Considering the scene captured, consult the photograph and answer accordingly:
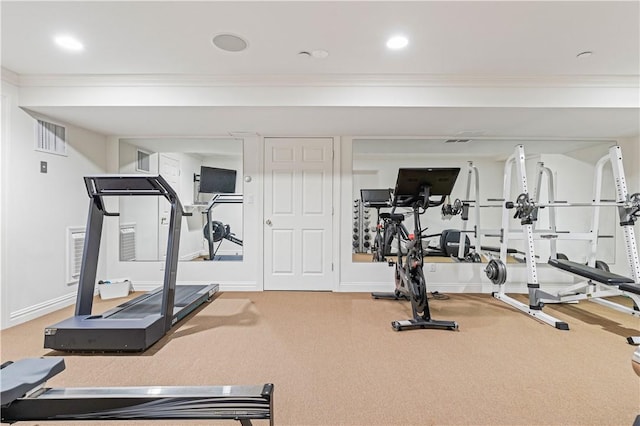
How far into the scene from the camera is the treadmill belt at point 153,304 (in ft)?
9.11

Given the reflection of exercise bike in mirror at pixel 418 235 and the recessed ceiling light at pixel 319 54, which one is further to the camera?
the reflection of exercise bike in mirror at pixel 418 235

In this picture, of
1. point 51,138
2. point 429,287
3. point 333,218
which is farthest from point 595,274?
point 51,138

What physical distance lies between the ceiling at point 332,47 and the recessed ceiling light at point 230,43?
5 cm

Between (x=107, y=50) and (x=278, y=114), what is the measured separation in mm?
1489

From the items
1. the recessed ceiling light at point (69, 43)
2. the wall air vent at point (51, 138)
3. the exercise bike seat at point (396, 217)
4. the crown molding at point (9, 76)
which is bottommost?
the exercise bike seat at point (396, 217)

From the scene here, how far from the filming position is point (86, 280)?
265 cm

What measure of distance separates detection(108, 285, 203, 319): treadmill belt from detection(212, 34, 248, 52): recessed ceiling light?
91.0 inches

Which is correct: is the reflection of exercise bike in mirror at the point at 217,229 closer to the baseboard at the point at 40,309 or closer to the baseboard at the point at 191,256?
the baseboard at the point at 191,256

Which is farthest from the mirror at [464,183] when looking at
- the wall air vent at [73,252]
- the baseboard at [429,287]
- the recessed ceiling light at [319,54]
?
the wall air vent at [73,252]

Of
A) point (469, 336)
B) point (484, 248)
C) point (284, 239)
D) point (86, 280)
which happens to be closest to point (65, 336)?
point (86, 280)

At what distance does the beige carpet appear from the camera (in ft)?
5.52

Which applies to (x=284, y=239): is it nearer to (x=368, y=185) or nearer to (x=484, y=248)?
(x=368, y=185)

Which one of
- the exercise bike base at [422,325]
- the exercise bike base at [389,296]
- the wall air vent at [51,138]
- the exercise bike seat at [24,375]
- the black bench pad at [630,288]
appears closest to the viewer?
the exercise bike seat at [24,375]

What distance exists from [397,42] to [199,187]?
305cm
